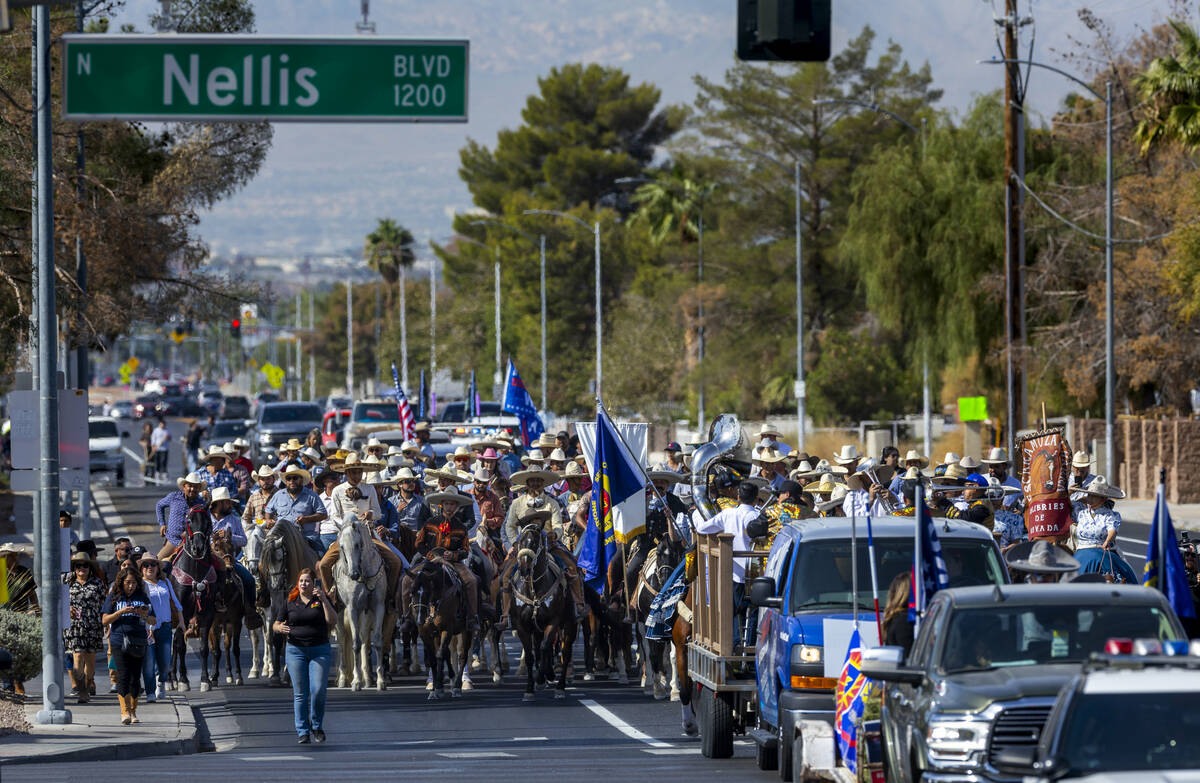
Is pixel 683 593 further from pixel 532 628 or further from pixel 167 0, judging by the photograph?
pixel 167 0

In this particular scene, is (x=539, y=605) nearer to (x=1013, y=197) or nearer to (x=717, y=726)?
(x=717, y=726)

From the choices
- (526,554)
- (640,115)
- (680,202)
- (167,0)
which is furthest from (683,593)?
(640,115)

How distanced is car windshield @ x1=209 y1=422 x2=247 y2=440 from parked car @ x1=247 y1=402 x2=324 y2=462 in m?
→ 0.49

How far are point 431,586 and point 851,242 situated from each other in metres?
35.1

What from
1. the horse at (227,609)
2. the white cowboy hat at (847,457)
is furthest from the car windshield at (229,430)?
the horse at (227,609)

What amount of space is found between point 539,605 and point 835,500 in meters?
3.36

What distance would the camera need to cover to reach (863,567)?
45.3 feet

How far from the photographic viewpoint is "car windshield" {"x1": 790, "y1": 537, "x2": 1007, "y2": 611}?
13.5 meters

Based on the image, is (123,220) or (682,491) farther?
(123,220)

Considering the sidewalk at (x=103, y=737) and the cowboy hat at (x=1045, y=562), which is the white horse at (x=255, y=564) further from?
the cowboy hat at (x=1045, y=562)

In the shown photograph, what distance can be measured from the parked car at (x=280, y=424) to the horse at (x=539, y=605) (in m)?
Answer: 32.6

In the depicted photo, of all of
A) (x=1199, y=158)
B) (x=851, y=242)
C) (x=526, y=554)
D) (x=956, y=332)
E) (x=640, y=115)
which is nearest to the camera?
(x=526, y=554)

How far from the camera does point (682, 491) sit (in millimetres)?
23516

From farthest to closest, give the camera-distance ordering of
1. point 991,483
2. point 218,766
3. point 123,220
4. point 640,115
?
point 640,115, point 123,220, point 991,483, point 218,766
